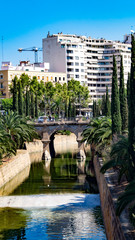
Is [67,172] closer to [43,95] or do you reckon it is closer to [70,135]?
[70,135]

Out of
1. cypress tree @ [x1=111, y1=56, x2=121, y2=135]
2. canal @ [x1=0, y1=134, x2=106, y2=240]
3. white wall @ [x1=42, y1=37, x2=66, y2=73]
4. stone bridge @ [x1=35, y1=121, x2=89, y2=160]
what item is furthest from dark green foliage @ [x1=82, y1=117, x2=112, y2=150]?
white wall @ [x1=42, y1=37, x2=66, y2=73]

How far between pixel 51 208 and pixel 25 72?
339 ft

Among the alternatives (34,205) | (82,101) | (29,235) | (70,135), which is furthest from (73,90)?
(29,235)

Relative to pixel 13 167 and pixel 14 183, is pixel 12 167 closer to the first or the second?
pixel 13 167

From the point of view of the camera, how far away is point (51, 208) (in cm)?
3784

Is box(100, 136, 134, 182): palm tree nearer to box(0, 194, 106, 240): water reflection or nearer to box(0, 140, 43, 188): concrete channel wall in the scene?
box(0, 194, 106, 240): water reflection

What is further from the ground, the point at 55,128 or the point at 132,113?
the point at 132,113

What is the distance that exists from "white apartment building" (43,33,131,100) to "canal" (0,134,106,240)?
312 ft

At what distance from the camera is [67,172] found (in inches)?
2426

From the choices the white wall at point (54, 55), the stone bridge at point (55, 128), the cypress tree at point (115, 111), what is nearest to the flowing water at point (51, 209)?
the cypress tree at point (115, 111)

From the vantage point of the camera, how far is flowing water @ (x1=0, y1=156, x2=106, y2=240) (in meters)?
31.1

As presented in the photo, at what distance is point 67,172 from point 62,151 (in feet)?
95.9

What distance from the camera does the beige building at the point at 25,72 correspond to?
134450mm

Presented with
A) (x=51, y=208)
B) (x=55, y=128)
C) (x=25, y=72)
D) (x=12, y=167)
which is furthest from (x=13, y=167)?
(x=25, y=72)
